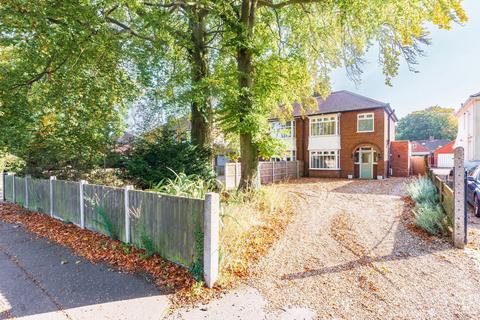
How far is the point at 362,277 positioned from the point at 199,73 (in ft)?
26.3

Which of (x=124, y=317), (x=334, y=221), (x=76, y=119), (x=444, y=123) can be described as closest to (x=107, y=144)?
(x=76, y=119)

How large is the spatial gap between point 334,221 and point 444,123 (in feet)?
231

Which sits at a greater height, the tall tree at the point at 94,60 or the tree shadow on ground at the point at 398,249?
the tall tree at the point at 94,60

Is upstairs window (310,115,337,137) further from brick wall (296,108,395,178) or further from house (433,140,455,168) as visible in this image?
house (433,140,455,168)

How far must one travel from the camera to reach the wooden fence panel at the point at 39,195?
877 cm

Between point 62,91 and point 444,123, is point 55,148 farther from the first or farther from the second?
point 444,123

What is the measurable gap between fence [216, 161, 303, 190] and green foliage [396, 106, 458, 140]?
54201mm

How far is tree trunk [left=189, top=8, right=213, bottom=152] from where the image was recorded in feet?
30.5

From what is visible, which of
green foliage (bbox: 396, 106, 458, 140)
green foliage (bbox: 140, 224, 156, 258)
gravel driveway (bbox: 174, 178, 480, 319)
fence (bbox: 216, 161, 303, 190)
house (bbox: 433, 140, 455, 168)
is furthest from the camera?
green foliage (bbox: 396, 106, 458, 140)

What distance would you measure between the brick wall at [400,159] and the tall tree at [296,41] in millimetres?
13515

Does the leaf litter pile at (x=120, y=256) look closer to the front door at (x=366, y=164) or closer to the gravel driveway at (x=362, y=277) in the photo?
the gravel driveway at (x=362, y=277)

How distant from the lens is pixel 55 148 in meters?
8.80

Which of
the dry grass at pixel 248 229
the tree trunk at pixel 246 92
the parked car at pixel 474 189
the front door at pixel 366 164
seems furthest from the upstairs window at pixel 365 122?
the dry grass at pixel 248 229

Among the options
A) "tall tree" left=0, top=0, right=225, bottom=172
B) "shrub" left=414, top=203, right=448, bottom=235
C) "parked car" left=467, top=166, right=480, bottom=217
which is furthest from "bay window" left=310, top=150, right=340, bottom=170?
"shrub" left=414, top=203, right=448, bottom=235
